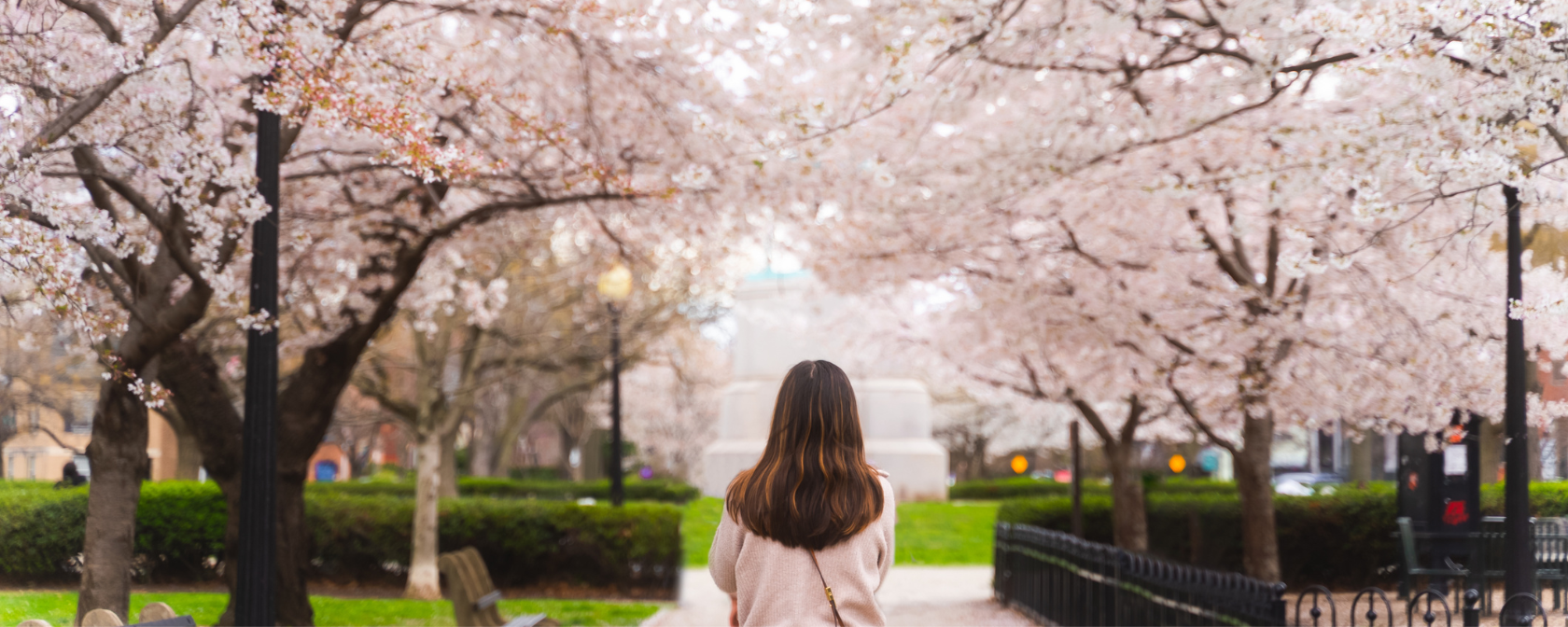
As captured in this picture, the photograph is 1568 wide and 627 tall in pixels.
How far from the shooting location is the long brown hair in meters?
2.88

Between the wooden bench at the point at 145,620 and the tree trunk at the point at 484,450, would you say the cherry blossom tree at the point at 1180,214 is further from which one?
the tree trunk at the point at 484,450

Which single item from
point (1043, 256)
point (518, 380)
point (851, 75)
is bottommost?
point (518, 380)

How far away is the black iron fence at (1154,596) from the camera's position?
5527 millimetres

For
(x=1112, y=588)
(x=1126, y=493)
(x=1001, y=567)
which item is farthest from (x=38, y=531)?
(x=1126, y=493)

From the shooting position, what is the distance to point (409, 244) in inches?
327

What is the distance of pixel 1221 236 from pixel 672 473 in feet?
109

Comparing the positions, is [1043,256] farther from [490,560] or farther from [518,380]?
[518,380]

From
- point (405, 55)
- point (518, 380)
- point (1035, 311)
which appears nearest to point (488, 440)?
point (518, 380)

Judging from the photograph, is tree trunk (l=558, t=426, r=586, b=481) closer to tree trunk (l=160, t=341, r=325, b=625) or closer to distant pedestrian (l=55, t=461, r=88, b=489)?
tree trunk (l=160, t=341, r=325, b=625)

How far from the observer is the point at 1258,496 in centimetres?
989

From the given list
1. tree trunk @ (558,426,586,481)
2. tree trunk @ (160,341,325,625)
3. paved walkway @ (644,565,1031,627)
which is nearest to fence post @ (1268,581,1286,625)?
paved walkway @ (644,565,1031,627)

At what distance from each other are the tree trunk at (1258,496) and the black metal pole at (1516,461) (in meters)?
4.71

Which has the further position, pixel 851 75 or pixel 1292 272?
pixel 851 75

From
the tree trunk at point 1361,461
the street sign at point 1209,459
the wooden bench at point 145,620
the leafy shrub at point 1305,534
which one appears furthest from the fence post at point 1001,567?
the street sign at point 1209,459
